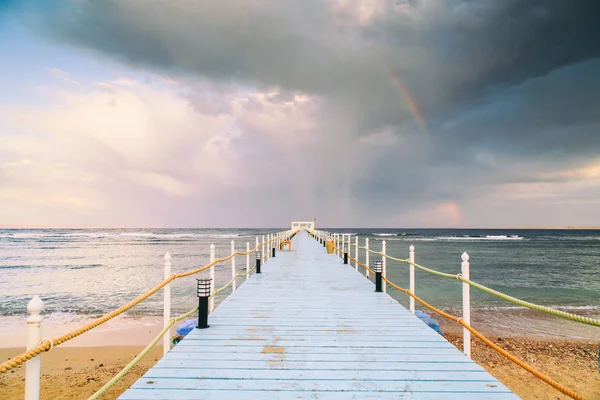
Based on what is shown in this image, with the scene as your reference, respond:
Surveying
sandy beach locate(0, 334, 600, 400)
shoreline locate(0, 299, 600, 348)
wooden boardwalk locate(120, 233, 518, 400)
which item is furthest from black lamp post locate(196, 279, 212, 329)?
shoreline locate(0, 299, 600, 348)

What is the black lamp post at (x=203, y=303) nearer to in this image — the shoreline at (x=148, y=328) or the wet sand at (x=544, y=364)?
the shoreline at (x=148, y=328)

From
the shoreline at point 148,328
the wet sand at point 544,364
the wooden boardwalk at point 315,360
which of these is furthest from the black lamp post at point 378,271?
the shoreline at point 148,328

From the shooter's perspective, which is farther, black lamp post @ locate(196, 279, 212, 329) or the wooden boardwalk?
black lamp post @ locate(196, 279, 212, 329)

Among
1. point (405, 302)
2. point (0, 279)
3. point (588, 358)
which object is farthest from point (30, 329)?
point (0, 279)

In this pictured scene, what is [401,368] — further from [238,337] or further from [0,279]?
[0,279]

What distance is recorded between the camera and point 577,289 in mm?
19672

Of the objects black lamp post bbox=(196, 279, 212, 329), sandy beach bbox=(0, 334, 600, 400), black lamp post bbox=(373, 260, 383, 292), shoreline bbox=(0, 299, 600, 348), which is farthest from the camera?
shoreline bbox=(0, 299, 600, 348)

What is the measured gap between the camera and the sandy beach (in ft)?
25.5

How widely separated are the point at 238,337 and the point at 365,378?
210 centimetres

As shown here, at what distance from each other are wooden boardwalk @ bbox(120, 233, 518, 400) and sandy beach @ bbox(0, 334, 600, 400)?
405cm

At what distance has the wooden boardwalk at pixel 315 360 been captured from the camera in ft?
11.1

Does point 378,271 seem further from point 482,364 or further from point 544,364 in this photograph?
point 544,364

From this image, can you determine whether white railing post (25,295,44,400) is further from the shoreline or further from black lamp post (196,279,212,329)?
the shoreline

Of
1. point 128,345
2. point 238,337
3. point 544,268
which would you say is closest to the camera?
point 238,337
